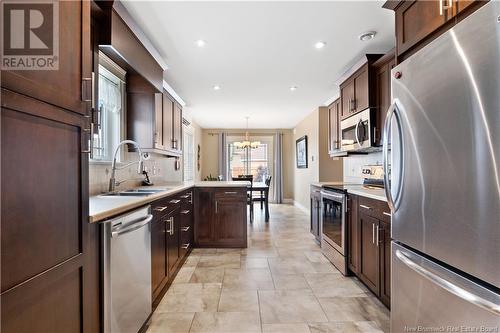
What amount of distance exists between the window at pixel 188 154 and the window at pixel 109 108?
3692 mm

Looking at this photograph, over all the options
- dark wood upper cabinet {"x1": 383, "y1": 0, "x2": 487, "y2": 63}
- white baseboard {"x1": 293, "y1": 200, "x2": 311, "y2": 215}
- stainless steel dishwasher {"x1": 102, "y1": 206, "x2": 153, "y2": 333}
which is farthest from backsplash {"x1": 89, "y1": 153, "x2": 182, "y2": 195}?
white baseboard {"x1": 293, "y1": 200, "x2": 311, "y2": 215}

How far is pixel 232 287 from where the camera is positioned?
2650mm

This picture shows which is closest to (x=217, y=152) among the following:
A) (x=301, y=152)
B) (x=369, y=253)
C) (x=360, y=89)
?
(x=301, y=152)

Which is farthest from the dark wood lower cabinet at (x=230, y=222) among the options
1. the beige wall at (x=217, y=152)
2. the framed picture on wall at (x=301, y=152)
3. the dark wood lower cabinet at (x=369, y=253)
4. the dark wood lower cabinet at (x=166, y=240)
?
the beige wall at (x=217, y=152)

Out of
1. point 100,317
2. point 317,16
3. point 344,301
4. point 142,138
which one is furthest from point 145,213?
point 317,16

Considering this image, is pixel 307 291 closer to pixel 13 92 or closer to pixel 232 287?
pixel 232 287

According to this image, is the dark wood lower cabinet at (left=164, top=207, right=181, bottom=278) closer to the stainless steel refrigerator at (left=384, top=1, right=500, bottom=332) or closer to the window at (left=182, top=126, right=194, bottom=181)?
the stainless steel refrigerator at (left=384, top=1, right=500, bottom=332)

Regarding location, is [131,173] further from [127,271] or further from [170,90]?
[127,271]

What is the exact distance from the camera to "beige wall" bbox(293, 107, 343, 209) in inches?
232

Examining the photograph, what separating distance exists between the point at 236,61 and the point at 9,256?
2914mm

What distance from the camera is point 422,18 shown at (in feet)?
5.25

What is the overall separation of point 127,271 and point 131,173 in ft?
5.90

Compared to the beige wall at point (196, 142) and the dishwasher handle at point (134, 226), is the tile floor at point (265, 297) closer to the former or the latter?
the dishwasher handle at point (134, 226)

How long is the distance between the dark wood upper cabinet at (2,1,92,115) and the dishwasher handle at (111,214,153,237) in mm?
659
